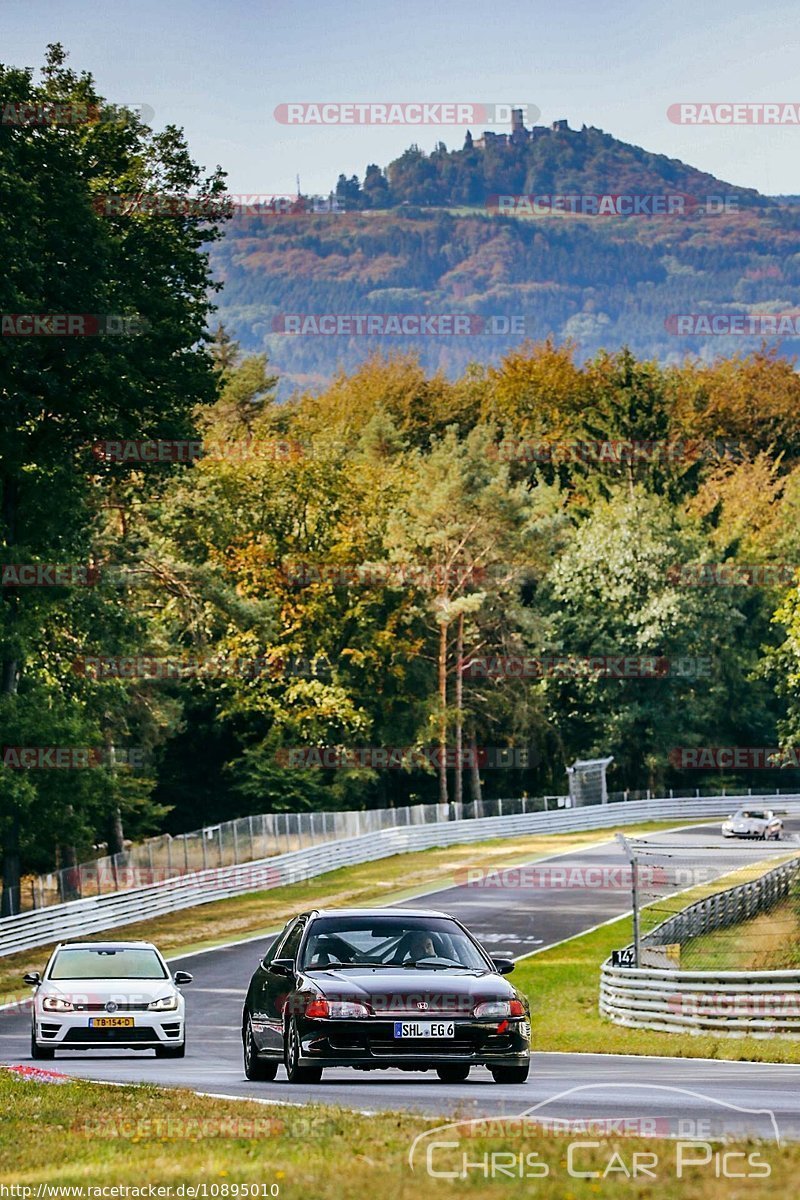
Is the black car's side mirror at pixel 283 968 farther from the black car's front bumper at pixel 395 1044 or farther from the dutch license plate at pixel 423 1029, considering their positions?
the dutch license plate at pixel 423 1029

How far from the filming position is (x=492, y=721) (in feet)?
305

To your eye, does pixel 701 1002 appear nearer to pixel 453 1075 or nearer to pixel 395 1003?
pixel 453 1075

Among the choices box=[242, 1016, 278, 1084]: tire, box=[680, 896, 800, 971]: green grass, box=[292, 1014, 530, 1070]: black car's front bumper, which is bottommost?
box=[680, 896, 800, 971]: green grass

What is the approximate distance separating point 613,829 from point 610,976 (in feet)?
175

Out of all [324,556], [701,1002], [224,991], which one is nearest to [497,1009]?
[701,1002]

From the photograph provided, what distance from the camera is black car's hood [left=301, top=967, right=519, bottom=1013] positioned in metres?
14.9

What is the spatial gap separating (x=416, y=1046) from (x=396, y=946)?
4.46 ft

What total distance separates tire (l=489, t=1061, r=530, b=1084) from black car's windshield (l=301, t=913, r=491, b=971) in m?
0.82

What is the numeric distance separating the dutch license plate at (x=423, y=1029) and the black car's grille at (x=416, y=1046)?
3 cm

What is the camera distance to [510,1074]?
15.8 meters

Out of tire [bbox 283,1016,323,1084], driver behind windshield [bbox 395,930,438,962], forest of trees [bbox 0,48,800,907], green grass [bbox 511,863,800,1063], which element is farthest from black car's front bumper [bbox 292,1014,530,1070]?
forest of trees [bbox 0,48,800,907]

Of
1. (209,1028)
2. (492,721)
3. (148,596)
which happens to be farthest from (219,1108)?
(492,721)

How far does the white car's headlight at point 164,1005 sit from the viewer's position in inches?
844

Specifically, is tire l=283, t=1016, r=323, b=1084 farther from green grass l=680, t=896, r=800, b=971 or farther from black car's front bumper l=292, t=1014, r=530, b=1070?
green grass l=680, t=896, r=800, b=971
